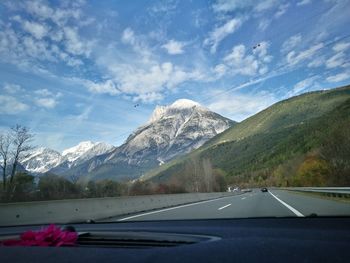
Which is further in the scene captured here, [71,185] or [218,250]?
[71,185]

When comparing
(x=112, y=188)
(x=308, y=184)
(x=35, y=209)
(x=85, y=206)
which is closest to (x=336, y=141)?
(x=308, y=184)

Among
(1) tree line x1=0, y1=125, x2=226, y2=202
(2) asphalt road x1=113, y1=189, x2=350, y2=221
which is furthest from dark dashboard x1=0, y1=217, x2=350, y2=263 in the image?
(1) tree line x1=0, y1=125, x2=226, y2=202

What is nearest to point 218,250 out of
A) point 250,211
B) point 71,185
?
point 250,211

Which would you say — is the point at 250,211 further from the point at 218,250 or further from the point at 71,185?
the point at 71,185

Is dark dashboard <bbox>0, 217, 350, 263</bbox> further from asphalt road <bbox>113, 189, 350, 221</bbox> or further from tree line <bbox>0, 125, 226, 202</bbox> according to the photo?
tree line <bbox>0, 125, 226, 202</bbox>

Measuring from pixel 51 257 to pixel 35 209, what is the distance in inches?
443

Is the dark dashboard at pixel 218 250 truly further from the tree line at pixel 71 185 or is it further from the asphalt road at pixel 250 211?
the tree line at pixel 71 185

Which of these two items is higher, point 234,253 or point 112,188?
point 112,188

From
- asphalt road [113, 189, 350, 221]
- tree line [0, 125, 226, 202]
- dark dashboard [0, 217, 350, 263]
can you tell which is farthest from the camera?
tree line [0, 125, 226, 202]

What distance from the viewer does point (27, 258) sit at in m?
2.32

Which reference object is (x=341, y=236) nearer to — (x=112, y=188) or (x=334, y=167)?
(x=334, y=167)

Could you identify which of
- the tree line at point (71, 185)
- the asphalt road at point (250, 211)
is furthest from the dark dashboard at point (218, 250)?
the tree line at point (71, 185)

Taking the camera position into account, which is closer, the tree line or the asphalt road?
the asphalt road

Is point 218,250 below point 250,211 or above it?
below
